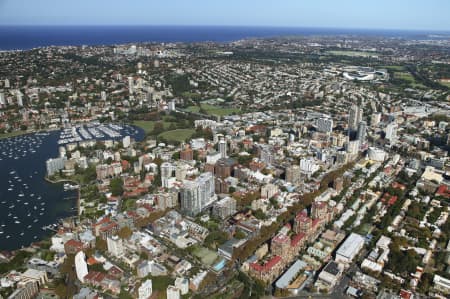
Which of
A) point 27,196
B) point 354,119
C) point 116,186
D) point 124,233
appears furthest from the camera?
point 354,119

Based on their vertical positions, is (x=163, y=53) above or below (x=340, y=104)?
above

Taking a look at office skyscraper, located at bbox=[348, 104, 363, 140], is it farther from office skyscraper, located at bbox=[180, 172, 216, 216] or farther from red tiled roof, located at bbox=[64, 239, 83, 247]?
red tiled roof, located at bbox=[64, 239, 83, 247]

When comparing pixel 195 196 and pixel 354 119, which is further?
pixel 354 119

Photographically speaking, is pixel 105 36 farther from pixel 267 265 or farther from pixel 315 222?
pixel 267 265

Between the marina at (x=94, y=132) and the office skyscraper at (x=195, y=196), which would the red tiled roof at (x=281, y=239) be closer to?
the office skyscraper at (x=195, y=196)

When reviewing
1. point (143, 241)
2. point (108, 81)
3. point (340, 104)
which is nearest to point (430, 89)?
point (340, 104)

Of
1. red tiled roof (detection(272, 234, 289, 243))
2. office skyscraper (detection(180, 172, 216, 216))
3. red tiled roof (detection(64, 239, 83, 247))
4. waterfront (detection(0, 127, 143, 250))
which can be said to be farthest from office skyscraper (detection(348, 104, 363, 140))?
red tiled roof (detection(64, 239, 83, 247))

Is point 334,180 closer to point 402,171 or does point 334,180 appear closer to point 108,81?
point 402,171

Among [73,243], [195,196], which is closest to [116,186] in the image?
[195,196]
